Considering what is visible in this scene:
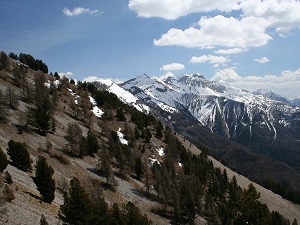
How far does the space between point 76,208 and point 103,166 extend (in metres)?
38.7

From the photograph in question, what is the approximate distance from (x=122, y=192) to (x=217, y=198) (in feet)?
192

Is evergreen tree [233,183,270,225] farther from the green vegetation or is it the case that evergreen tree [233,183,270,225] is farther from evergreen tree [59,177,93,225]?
evergreen tree [59,177,93,225]

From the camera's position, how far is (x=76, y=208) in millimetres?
41250

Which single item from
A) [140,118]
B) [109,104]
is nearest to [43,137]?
[109,104]

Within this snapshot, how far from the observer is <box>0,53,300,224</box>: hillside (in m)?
52.9

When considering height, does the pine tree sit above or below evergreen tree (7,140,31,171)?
above

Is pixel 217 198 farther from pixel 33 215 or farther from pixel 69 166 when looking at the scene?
pixel 33 215

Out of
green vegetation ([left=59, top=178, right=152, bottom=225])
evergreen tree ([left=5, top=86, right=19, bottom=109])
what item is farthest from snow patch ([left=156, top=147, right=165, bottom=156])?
green vegetation ([left=59, top=178, right=152, bottom=225])

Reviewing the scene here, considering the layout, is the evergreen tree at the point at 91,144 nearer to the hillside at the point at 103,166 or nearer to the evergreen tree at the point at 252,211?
the hillside at the point at 103,166

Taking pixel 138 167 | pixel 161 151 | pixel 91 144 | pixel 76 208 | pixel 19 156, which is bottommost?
pixel 138 167

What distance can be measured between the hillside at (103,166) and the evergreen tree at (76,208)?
6.95 feet

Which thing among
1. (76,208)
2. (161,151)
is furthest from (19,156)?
(161,151)

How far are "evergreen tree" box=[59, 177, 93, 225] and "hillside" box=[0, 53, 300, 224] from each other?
2.12 m

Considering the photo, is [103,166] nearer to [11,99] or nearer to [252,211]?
[11,99]
